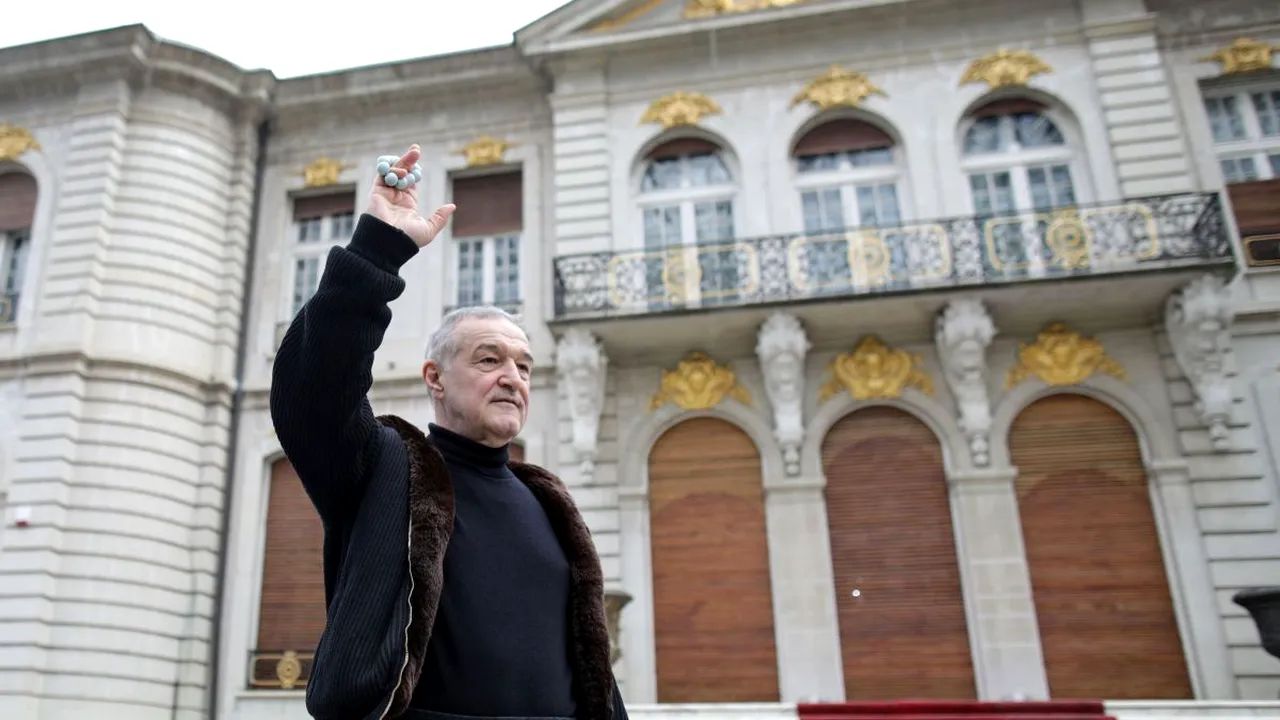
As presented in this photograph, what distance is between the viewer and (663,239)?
13281 millimetres

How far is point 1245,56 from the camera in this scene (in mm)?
12461

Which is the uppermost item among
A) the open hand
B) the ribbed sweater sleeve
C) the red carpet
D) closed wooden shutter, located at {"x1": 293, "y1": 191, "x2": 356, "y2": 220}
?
closed wooden shutter, located at {"x1": 293, "y1": 191, "x2": 356, "y2": 220}

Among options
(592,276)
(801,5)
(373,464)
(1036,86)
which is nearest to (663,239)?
(592,276)

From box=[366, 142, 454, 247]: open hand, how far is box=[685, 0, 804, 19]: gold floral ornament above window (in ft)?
40.0

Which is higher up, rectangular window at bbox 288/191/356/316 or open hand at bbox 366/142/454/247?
rectangular window at bbox 288/191/356/316

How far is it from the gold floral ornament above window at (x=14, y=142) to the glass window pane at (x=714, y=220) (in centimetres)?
979

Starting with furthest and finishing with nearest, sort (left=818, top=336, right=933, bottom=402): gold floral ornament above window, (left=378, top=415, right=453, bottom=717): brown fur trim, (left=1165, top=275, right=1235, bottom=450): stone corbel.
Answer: (left=818, top=336, right=933, bottom=402): gold floral ornament above window → (left=1165, top=275, right=1235, bottom=450): stone corbel → (left=378, top=415, right=453, bottom=717): brown fur trim

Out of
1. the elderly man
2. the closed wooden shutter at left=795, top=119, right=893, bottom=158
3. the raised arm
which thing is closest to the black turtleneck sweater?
the elderly man

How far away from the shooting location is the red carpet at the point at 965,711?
284 inches

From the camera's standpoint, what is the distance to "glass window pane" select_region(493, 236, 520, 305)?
13.8 m

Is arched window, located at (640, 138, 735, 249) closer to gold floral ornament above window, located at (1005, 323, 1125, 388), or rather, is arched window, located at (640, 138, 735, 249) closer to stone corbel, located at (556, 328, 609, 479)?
stone corbel, located at (556, 328, 609, 479)

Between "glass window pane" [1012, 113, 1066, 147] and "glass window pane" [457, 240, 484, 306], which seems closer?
"glass window pane" [1012, 113, 1066, 147]

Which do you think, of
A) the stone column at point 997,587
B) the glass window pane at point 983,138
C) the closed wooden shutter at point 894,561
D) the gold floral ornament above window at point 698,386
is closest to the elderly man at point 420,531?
the closed wooden shutter at point 894,561

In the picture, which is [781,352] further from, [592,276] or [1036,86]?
[1036,86]
